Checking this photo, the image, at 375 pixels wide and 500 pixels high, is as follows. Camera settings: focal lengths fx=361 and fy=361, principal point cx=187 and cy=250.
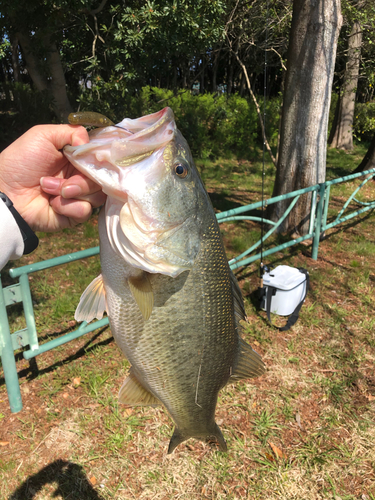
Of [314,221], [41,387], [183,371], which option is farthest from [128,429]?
[314,221]

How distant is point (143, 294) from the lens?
1.32 metres

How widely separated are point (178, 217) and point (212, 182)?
8890mm

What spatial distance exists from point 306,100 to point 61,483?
5.85 m

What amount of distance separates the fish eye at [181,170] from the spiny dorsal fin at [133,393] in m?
0.91

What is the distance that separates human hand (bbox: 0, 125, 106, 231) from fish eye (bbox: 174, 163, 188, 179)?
39 cm

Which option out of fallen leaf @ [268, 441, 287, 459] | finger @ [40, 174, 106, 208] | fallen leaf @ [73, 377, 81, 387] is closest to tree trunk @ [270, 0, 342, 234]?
fallen leaf @ [268, 441, 287, 459]

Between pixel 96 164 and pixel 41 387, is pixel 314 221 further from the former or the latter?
pixel 96 164

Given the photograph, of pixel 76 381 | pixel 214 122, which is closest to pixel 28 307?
pixel 76 381

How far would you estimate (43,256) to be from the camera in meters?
5.71

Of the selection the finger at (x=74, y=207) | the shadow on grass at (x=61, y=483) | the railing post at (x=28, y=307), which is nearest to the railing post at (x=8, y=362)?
the railing post at (x=28, y=307)

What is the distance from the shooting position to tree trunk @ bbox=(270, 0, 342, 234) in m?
5.40

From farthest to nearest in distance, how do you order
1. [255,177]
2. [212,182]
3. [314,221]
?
[255,177] → [212,182] → [314,221]

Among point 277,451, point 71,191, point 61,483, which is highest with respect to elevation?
point 71,191

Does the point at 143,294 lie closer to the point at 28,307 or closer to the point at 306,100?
the point at 28,307
